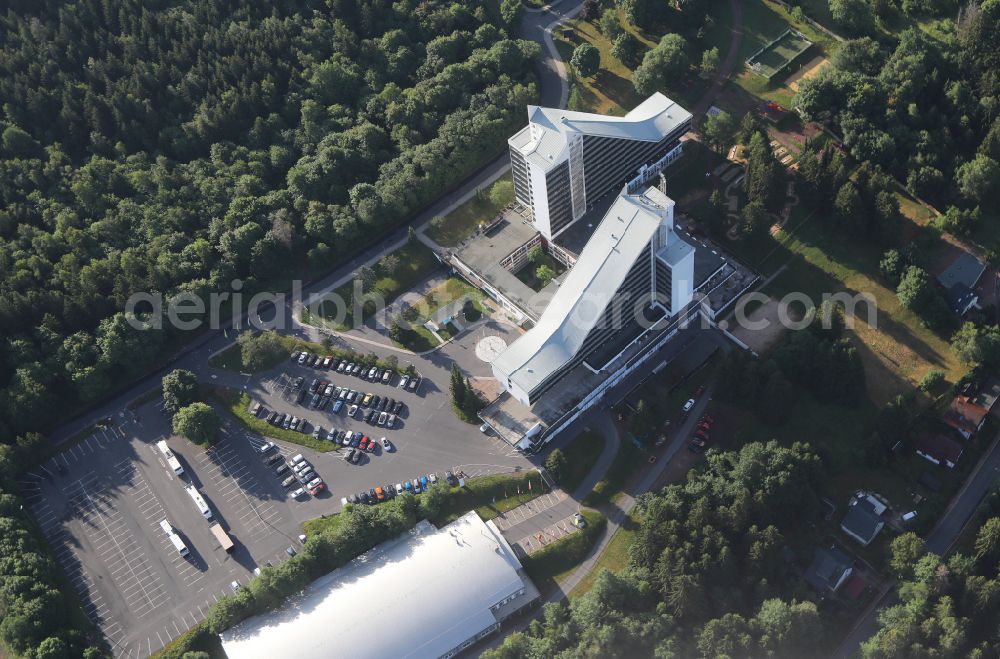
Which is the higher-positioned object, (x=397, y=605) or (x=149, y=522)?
(x=149, y=522)

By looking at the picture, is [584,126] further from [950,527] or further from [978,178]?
[950,527]

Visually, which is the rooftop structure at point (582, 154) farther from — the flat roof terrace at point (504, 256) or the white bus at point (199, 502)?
the white bus at point (199, 502)

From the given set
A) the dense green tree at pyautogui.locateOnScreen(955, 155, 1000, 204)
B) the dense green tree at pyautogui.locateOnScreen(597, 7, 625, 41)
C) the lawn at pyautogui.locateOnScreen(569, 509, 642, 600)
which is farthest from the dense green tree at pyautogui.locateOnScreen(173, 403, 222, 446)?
the dense green tree at pyautogui.locateOnScreen(955, 155, 1000, 204)

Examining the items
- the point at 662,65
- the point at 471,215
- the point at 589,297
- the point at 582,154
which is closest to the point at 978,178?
the point at 662,65

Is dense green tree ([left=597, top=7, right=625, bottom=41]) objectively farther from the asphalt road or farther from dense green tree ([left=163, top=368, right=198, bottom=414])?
dense green tree ([left=163, top=368, right=198, bottom=414])

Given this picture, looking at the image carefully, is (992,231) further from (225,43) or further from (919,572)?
(225,43)

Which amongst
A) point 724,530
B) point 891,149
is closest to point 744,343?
point 724,530
